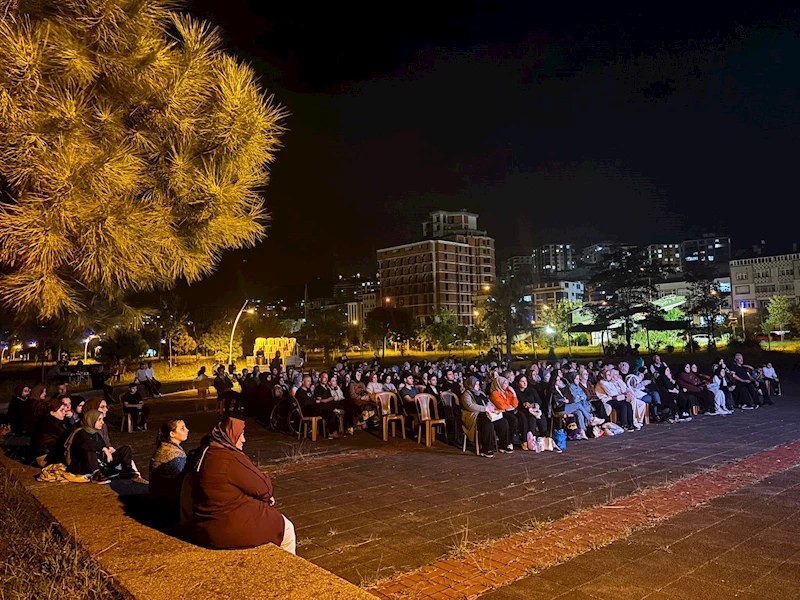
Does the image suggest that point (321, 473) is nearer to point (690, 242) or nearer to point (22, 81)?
point (22, 81)

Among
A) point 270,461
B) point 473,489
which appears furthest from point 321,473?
point 473,489

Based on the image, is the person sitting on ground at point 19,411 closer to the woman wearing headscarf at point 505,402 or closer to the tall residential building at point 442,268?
the woman wearing headscarf at point 505,402

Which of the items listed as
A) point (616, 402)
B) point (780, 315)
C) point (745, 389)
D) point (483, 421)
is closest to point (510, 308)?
point (780, 315)

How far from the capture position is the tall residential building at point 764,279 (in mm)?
74875

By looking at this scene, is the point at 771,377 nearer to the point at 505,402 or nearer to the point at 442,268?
the point at 505,402

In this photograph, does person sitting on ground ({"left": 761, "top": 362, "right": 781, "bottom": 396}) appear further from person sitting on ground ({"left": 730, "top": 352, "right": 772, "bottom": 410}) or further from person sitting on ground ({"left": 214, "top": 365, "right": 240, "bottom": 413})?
person sitting on ground ({"left": 214, "top": 365, "right": 240, "bottom": 413})

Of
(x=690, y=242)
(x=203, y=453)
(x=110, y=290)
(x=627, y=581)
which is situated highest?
(x=690, y=242)

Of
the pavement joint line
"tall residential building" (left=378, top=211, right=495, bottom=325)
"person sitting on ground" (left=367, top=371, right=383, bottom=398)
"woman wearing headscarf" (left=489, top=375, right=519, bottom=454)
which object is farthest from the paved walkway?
"tall residential building" (left=378, top=211, right=495, bottom=325)

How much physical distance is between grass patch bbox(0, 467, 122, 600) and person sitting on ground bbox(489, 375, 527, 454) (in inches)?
281

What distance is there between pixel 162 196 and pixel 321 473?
559 centimetres

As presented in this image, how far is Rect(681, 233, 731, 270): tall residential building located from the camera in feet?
534

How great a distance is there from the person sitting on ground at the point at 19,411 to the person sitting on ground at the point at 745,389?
52.9 ft

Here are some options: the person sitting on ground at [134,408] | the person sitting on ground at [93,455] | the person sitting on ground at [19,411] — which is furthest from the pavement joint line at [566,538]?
the person sitting on ground at [134,408]

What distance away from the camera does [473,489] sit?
739 cm
